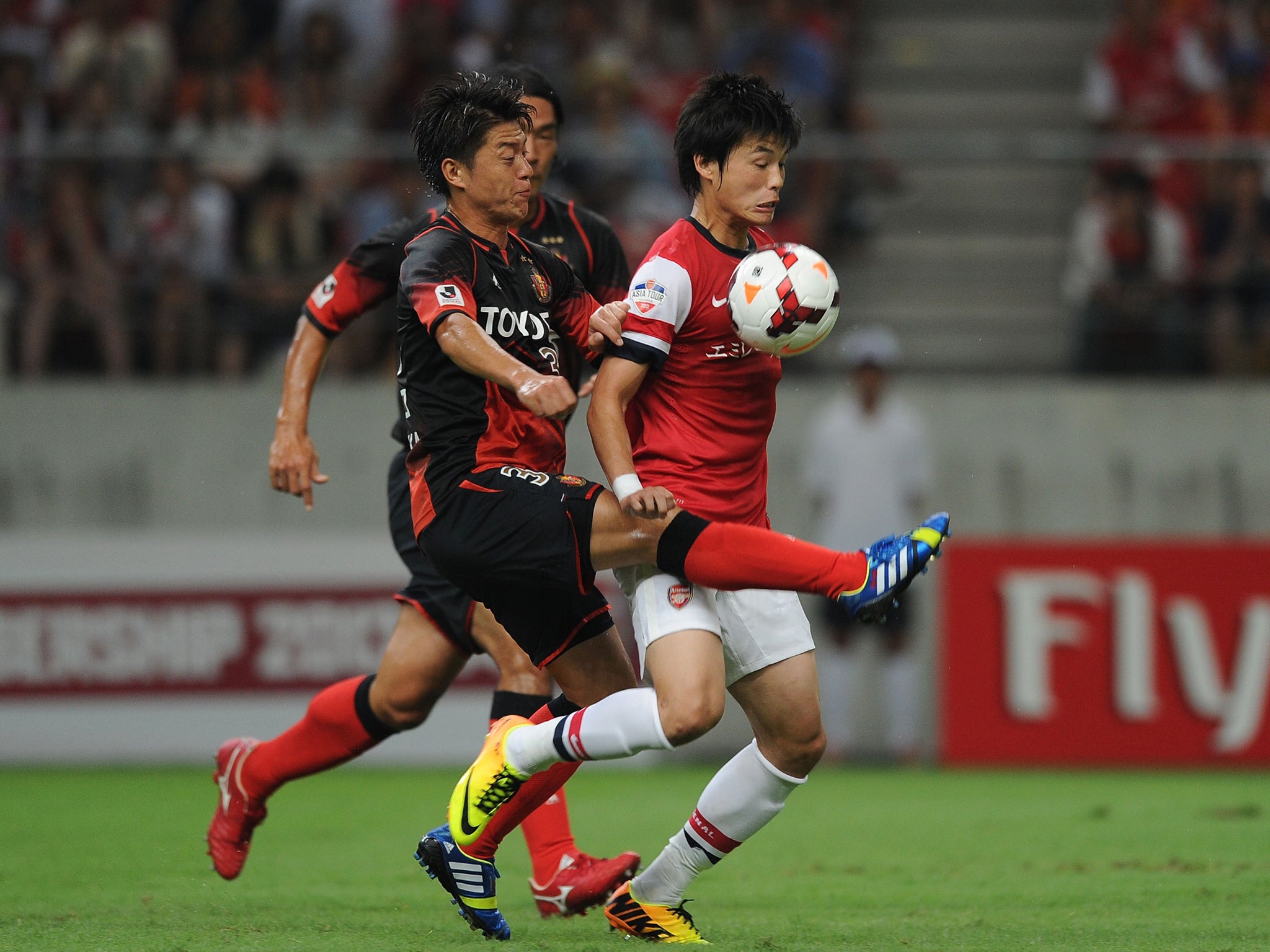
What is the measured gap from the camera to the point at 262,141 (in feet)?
35.6

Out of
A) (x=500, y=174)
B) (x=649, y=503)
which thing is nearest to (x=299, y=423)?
(x=500, y=174)

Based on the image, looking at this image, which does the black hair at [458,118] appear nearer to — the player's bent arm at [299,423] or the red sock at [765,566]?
the player's bent arm at [299,423]

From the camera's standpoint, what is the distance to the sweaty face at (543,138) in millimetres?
5262

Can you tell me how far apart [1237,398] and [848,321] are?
2.62 m

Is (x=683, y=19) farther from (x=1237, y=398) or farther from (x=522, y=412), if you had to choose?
(x=522, y=412)

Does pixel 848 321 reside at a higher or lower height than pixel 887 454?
higher

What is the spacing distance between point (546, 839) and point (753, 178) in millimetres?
2216

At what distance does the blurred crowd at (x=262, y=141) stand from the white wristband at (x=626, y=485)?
642cm

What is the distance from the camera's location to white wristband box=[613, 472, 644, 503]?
167 inches

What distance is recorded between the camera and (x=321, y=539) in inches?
387

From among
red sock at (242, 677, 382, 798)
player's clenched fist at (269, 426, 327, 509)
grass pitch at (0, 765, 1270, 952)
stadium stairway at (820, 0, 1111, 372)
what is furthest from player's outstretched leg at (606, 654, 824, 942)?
stadium stairway at (820, 0, 1111, 372)

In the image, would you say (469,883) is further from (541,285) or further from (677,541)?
(541,285)

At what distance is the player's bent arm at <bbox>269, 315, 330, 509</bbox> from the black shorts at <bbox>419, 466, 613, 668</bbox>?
0.79 meters

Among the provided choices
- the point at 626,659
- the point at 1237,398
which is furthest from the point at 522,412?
the point at 1237,398
